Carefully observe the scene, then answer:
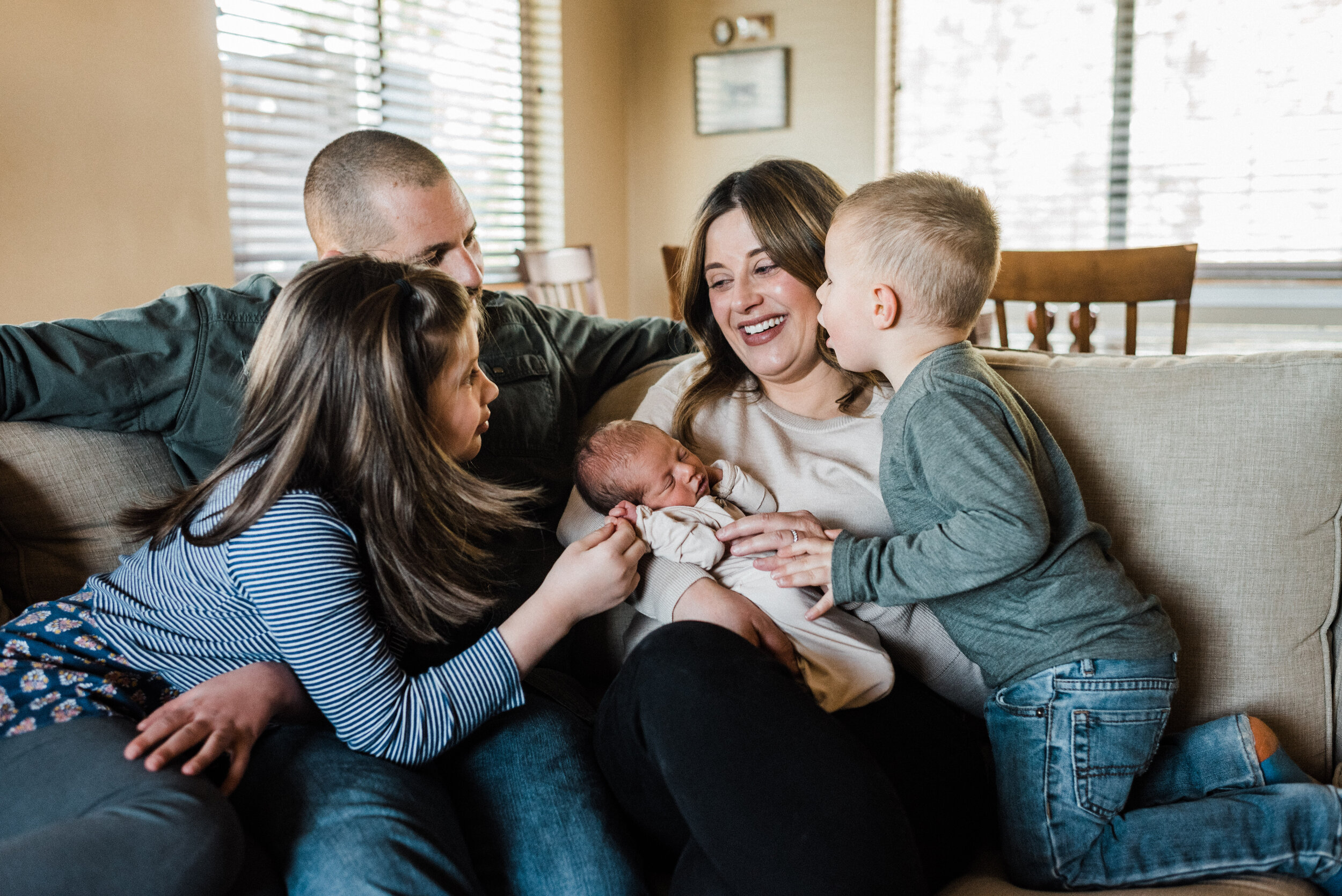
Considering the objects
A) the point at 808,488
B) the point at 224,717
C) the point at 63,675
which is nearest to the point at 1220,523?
the point at 808,488

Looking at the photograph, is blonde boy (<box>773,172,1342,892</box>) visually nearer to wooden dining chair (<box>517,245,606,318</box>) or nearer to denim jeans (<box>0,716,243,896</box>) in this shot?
denim jeans (<box>0,716,243,896</box>)

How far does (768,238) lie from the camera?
4.95 ft

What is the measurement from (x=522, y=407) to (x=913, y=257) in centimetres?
69

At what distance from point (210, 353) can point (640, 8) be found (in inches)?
148

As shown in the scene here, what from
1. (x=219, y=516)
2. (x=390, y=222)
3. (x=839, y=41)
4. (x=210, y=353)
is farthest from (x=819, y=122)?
(x=219, y=516)

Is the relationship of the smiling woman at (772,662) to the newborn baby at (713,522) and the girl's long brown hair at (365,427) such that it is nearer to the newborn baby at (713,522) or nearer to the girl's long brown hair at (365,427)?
the newborn baby at (713,522)

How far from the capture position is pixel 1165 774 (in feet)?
4.03

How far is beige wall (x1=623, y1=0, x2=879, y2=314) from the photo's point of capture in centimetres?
427

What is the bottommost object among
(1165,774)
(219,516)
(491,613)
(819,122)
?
(1165,774)

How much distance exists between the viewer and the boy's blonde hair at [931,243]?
1.21 metres

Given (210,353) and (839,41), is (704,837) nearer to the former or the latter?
(210,353)

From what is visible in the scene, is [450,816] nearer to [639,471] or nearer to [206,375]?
[639,471]

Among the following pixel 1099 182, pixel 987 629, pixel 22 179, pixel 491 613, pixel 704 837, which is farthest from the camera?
pixel 1099 182

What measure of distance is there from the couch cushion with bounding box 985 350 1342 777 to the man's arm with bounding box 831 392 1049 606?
338 mm
